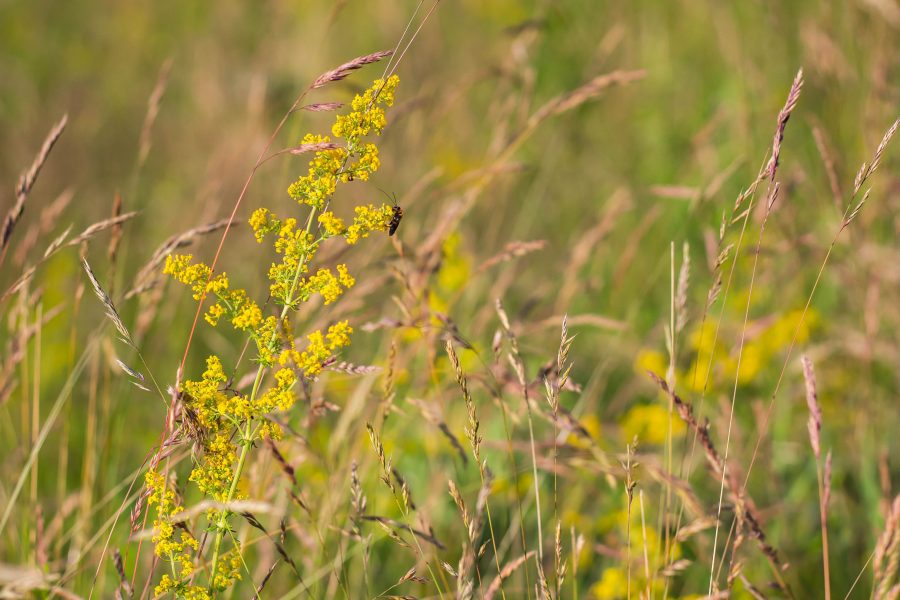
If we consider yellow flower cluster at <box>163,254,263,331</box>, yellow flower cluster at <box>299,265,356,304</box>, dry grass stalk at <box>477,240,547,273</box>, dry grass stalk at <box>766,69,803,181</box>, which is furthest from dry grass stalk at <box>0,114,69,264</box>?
dry grass stalk at <box>766,69,803,181</box>

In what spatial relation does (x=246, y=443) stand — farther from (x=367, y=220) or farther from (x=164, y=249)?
(x=164, y=249)

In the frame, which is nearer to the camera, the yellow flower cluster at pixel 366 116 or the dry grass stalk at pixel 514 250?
the yellow flower cluster at pixel 366 116

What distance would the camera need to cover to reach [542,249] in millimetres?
3156

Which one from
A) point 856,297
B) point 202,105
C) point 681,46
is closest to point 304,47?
point 202,105

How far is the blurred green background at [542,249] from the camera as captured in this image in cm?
183

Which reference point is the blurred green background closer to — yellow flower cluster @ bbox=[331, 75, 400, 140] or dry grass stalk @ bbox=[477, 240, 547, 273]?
dry grass stalk @ bbox=[477, 240, 547, 273]

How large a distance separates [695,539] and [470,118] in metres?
2.90

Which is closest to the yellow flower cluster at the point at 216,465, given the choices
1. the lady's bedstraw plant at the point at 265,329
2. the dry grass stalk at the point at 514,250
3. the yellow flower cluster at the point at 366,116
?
the lady's bedstraw plant at the point at 265,329

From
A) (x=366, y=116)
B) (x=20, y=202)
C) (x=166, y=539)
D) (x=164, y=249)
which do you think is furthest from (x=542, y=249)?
(x=166, y=539)

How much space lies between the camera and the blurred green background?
6.02 ft

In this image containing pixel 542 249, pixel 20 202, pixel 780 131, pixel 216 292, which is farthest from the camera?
pixel 542 249

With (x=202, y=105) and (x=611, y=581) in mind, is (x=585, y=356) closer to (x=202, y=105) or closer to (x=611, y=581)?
(x=611, y=581)

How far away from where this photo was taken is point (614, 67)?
3.86 meters

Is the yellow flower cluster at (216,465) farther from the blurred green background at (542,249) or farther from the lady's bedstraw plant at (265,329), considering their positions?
the blurred green background at (542,249)
